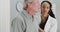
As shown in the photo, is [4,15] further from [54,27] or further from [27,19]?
[54,27]

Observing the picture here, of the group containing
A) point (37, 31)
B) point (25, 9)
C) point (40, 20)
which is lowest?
point (37, 31)

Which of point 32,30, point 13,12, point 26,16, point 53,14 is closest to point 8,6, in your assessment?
point 13,12

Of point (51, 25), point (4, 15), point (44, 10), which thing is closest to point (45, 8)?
point (44, 10)

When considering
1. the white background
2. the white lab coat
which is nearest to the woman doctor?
the white lab coat

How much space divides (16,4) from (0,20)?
0.67 feet

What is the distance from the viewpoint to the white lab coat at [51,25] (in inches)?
45.9

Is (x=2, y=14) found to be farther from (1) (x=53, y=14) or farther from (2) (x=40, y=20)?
(1) (x=53, y=14)

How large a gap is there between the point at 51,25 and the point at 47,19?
0.07m

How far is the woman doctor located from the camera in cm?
116

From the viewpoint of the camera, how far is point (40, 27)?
3.80 feet

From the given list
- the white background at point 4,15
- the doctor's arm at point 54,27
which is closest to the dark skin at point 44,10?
the doctor's arm at point 54,27

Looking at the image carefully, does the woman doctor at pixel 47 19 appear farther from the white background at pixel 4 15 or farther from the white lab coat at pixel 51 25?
the white background at pixel 4 15

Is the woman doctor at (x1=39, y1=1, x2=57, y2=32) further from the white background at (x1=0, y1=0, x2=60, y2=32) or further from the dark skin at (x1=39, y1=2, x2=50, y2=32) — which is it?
the white background at (x1=0, y1=0, x2=60, y2=32)

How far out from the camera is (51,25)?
118 cm
